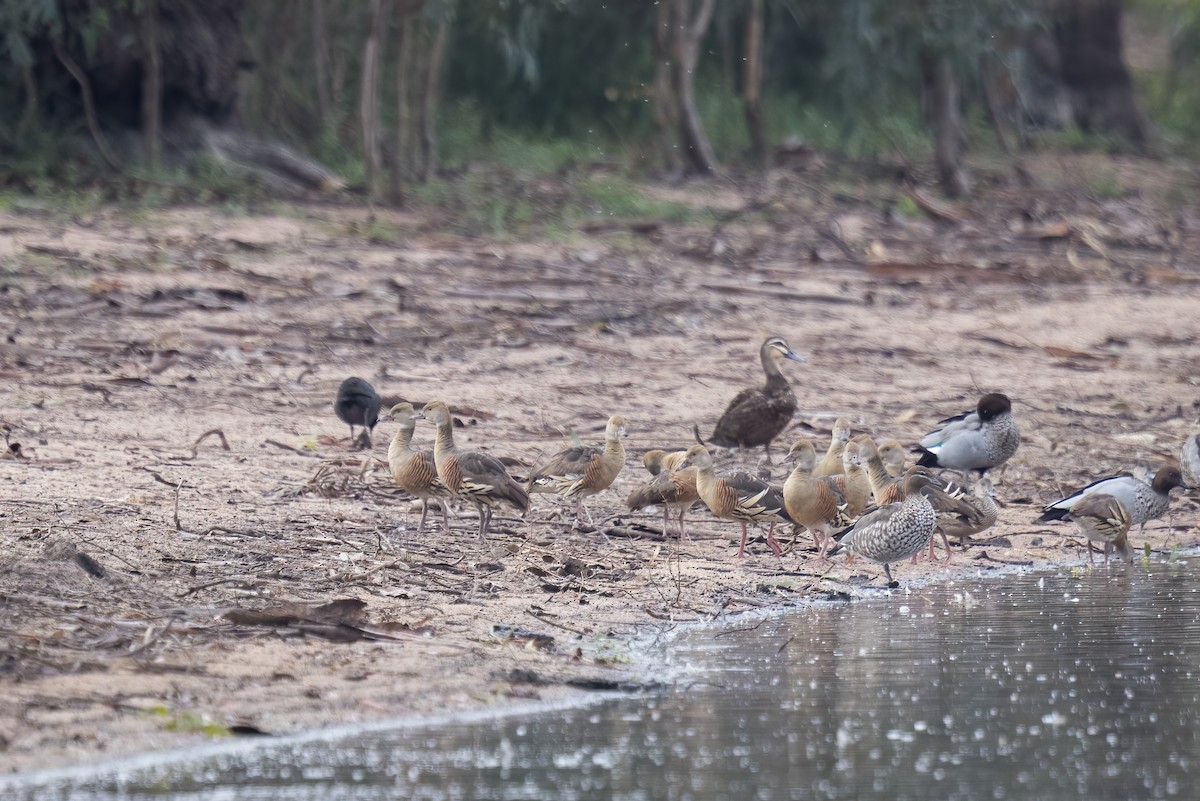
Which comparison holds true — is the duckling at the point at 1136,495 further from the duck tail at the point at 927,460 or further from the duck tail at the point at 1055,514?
the duck tail at the point at 927,460

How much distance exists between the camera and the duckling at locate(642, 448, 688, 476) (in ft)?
32.0

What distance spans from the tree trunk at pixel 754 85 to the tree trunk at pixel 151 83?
8.28 metres

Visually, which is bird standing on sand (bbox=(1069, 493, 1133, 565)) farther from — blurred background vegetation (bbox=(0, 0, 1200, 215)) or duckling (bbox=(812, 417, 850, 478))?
blurred background vegetation (bbox=(0, 0, 1200, 215))

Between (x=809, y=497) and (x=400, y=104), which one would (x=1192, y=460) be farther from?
(x=400, y=104)

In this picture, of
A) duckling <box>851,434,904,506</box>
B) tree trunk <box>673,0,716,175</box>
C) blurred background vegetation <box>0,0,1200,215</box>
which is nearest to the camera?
duckling <box>851,434,904,506</box>

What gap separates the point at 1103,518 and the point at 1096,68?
24.1 meters

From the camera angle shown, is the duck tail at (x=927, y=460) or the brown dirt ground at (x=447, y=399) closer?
the brown dirt ground at (x=447, y=399)

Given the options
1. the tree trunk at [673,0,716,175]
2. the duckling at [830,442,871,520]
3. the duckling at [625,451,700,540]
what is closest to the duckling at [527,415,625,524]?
the duckling at [625,451,700,540]

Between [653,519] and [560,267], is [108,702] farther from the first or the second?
[560,267]

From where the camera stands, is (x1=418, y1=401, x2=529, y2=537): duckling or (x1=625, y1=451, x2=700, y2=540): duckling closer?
(x1=418, y1=401, x2=529, y2=537): duckling

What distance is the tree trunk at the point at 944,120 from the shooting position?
23062mm

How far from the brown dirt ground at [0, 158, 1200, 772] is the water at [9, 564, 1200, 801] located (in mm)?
331

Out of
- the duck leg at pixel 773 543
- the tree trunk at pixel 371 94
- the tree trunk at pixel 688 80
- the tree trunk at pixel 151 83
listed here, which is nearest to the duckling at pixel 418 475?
the duck leg at pixel 773 543

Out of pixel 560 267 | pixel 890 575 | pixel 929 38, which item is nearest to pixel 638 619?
pixel 890 575
